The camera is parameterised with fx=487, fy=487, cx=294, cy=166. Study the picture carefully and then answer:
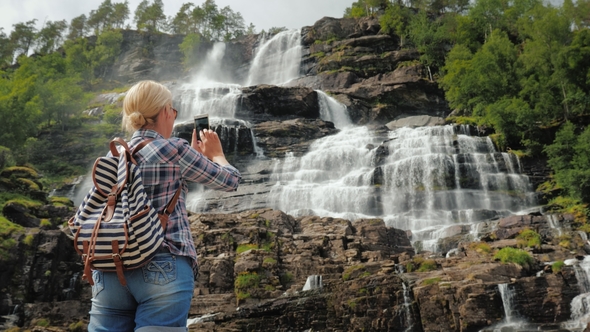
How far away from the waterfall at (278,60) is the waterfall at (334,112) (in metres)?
10.4

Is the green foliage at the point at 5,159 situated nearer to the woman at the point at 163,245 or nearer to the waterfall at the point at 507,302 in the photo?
the waterfall at the point at 507,302

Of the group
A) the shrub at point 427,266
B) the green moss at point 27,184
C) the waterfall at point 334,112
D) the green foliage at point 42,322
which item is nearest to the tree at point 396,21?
the waterfall at point 334,112

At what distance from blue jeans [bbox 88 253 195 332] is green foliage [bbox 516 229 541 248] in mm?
18608

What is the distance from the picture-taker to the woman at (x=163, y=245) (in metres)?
2.37

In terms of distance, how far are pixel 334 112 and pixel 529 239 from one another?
93.3 feet

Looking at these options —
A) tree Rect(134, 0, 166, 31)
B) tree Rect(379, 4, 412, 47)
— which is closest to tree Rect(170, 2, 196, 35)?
tree Rect(134, 0, 166, 31)

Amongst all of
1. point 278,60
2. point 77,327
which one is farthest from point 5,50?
point 77,327

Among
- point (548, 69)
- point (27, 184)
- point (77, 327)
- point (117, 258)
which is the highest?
point (548, 69)

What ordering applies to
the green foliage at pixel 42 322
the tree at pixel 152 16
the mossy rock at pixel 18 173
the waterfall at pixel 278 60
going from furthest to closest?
1. the tree at pixel 152 16
2. the waterfall at pixel 278 60
3. the mossy rock at pixel 18 173
4. the green foliage at pixel 42 322

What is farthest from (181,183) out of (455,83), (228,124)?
(455,83)

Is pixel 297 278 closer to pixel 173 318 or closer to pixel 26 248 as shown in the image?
pixel 26 248

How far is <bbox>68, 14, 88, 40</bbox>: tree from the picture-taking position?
85812mm

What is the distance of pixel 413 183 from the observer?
99.3 ft

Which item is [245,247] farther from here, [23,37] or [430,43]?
[23,37]
